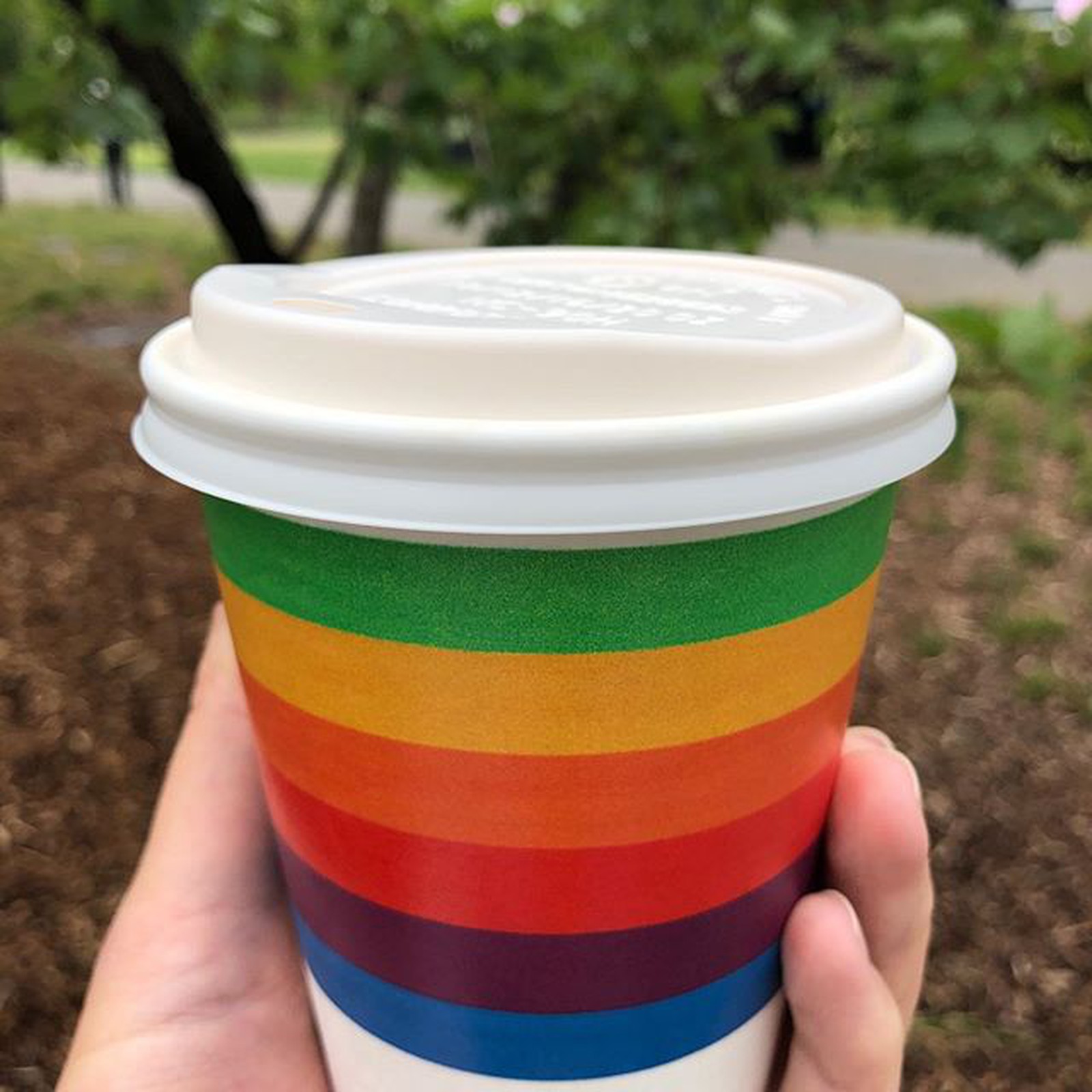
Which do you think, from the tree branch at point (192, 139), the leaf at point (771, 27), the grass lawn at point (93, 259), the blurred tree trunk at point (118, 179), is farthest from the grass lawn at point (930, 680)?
the blurred tree trunk at point (118, 179)

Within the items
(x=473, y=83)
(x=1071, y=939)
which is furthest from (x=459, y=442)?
(x=1071, y=939)

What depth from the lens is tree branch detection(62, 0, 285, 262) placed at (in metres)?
2.12

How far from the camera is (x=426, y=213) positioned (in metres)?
7.59

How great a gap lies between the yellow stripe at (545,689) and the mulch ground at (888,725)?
1108mm

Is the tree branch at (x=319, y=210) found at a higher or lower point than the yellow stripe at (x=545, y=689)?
lower

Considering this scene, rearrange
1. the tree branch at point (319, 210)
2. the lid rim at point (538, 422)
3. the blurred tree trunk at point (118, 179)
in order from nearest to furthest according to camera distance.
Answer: the lid rim at point (538, 422) < the tree branch at point (319, 210) < the blurred tree trunk at point (118, 179)

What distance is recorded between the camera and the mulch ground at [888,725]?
63.0 inches

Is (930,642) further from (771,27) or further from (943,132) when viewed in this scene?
(771,27)

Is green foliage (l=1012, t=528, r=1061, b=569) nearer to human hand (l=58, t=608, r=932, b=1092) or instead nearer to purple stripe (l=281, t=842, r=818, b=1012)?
human hand (l=58, t=608, r=932, b=1092)

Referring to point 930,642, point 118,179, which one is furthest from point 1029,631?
point 118,179

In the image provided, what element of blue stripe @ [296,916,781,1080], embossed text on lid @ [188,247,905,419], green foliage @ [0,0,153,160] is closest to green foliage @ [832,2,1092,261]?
embossed text on lid @ [188,247,905,419]

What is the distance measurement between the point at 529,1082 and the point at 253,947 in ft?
1.10

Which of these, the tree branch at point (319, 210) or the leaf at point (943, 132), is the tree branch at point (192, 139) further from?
the leaf at point (943, 132)

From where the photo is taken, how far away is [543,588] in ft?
1.97
